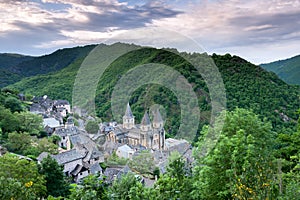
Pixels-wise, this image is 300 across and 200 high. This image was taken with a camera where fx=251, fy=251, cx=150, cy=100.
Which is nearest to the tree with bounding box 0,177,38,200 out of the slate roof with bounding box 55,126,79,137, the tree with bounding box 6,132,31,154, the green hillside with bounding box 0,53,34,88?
the tree with bounding box 6,132,31,154

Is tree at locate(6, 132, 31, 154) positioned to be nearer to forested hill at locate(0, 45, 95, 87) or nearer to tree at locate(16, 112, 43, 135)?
tree at locate(16, 112, 43, 135)

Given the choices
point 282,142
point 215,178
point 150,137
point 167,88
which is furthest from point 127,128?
point 215,178

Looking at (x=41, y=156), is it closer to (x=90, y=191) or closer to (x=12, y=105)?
(x=90, y=191)

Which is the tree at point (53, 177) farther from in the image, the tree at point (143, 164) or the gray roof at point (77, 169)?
the tree at point (143, 164)

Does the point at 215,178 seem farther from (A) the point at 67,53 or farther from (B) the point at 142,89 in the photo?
(A) the point at 67,53

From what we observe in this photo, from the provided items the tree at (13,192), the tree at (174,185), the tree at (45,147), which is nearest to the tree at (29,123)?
the tree at (45,147)
